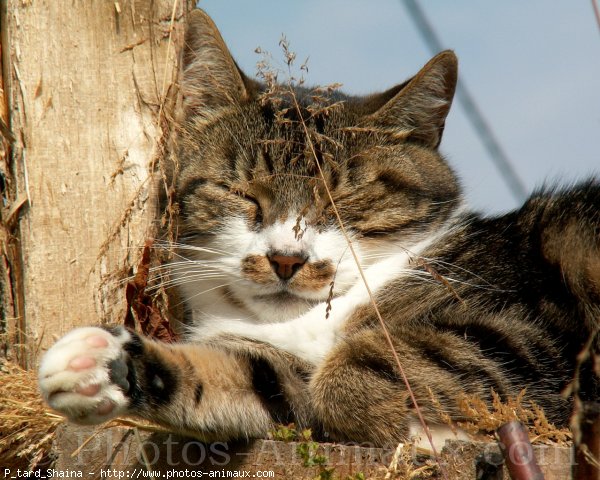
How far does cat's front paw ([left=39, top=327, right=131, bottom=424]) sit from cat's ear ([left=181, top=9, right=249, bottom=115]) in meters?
1.31

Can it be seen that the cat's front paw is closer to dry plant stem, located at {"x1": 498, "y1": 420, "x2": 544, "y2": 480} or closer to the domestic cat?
the domestic cat

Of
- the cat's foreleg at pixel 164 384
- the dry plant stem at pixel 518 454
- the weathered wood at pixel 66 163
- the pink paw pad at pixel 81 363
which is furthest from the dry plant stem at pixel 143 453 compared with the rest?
the dry plant stem at pixel 518 454

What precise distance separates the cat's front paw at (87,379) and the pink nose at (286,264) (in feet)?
2.24

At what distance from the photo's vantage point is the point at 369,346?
2.25 meters

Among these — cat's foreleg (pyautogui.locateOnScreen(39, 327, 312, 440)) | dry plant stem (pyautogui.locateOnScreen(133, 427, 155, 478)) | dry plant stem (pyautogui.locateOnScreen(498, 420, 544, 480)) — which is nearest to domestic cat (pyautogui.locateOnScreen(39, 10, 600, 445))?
cat's foreleg (pyautogui.locateOnScreen(39, 327, 312, 440))

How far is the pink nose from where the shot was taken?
8.30ft

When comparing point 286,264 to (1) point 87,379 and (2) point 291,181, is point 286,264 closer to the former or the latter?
(2) point 291,181

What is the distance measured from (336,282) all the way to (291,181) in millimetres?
396

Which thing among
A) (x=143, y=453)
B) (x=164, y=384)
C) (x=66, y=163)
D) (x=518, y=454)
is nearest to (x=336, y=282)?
(x=164, y=384)

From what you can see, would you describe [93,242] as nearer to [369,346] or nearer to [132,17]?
[132,17]

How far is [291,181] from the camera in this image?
2.73 metres

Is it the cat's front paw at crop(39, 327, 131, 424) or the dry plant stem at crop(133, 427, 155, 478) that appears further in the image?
the dry plant stem at crop(133, 427, 155, 478)

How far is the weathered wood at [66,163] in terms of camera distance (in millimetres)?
2918

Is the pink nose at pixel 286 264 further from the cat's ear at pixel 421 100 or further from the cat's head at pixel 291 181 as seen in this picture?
the cat's ear at pixel 421 100
